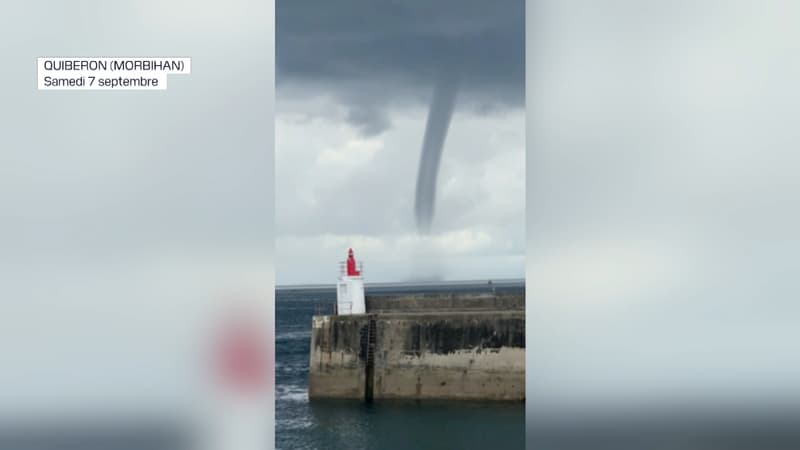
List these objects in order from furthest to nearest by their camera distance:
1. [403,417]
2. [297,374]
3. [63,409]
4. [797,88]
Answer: [297,374] → [403,417] → [797,88] → [63,409]

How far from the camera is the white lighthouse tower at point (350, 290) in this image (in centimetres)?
1942

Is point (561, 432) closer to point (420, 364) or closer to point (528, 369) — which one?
point (528, 369)

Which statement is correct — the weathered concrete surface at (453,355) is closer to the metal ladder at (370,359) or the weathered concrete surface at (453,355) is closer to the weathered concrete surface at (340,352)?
the metal ladder at (370,359)

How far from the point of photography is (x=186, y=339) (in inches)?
85.0

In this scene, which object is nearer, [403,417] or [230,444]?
[230,444]

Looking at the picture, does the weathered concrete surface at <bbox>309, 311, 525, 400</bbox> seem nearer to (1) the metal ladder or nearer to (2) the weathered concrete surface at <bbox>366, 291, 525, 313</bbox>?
(1) the metal ladder

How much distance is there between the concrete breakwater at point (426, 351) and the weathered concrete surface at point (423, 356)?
0.07 feet

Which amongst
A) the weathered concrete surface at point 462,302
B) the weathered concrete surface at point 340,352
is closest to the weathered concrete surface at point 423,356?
the weathered concrete surface at point 340,352

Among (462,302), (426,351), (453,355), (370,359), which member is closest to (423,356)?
(426,351)

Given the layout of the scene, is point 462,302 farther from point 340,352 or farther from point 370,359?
point 340,352

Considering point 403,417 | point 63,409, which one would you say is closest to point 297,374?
point 403,417

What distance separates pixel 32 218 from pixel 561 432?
5.04 ft

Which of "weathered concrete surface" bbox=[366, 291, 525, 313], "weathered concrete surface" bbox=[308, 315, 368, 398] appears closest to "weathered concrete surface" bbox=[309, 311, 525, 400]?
"weathered concrete surface" bbox=[308, 315, 368, 398]

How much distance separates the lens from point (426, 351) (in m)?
17.9
